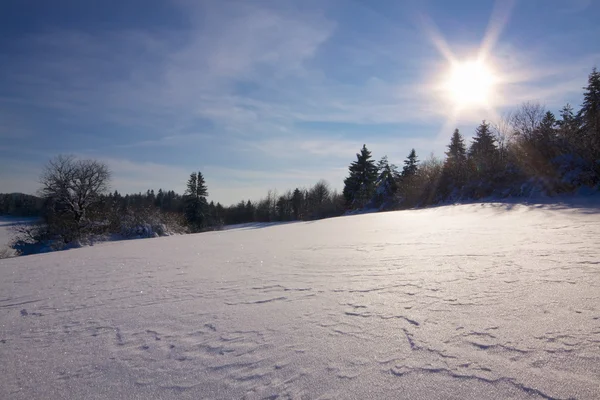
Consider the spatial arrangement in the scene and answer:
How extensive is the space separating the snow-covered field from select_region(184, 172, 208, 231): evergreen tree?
36.8 meters

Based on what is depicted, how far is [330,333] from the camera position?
2020 mm

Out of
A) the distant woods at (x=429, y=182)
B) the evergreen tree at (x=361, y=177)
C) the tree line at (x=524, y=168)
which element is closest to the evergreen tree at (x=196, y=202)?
the distant woods at (x=429, y=182)

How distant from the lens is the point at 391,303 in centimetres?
245

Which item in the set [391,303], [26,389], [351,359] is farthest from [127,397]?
[391,303]

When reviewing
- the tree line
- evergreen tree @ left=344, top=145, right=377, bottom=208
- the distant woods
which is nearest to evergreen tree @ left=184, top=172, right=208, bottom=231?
the distant woods

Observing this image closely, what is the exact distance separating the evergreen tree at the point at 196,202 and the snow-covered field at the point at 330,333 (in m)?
36.8

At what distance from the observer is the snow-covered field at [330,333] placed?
1.49 meters

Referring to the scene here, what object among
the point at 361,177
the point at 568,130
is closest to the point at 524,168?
the point at 568,130

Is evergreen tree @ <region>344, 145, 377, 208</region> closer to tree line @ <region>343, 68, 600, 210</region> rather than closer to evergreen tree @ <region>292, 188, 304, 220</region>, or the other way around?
tree line @ <region>343, 68, 600, 210</region>

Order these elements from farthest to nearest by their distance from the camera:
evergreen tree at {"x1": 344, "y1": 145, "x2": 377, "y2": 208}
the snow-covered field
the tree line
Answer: evergreen tree at {"x1": 344, "y1": 145, "x2": 377, "y2": 208}
the tree line
the snow-covered field

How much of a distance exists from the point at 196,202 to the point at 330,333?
40646 mm

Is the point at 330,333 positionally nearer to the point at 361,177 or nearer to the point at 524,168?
the point at 524,168

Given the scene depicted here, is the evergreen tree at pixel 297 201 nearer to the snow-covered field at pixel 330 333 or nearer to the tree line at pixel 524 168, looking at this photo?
the tree line at pixel 524 168

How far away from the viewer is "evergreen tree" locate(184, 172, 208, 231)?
129 feet
